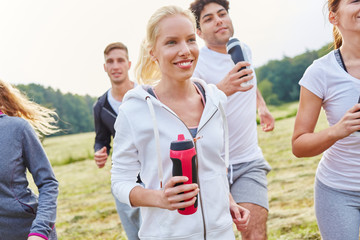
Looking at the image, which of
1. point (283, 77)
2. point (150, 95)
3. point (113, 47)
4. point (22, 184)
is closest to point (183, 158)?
point (150, 95)

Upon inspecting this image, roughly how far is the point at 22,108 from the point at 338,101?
2.18 m

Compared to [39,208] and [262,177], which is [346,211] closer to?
[262,177]

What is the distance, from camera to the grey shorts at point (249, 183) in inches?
133

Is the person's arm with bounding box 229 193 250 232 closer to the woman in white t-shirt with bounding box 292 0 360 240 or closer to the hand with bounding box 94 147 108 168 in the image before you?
the woman in white t-shirt with bounding box 292 0 360 240

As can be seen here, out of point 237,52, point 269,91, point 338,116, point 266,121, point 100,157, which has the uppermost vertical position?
point 237,52

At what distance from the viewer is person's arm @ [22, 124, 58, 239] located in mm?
2596

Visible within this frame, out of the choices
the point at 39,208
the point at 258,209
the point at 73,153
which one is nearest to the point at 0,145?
the point at 39,208

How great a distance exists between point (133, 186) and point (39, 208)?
0.74 meters

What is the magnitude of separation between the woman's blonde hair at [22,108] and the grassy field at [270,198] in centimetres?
382

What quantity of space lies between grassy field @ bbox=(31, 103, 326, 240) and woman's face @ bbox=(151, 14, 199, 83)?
3.98m

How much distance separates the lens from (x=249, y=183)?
3.45 m

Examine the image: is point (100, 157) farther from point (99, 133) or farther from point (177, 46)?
point (177, 46)

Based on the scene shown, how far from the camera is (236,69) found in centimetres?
281

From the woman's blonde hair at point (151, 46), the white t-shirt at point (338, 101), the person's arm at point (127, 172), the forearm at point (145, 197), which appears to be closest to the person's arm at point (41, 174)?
the person's arm at point (127, 172)
